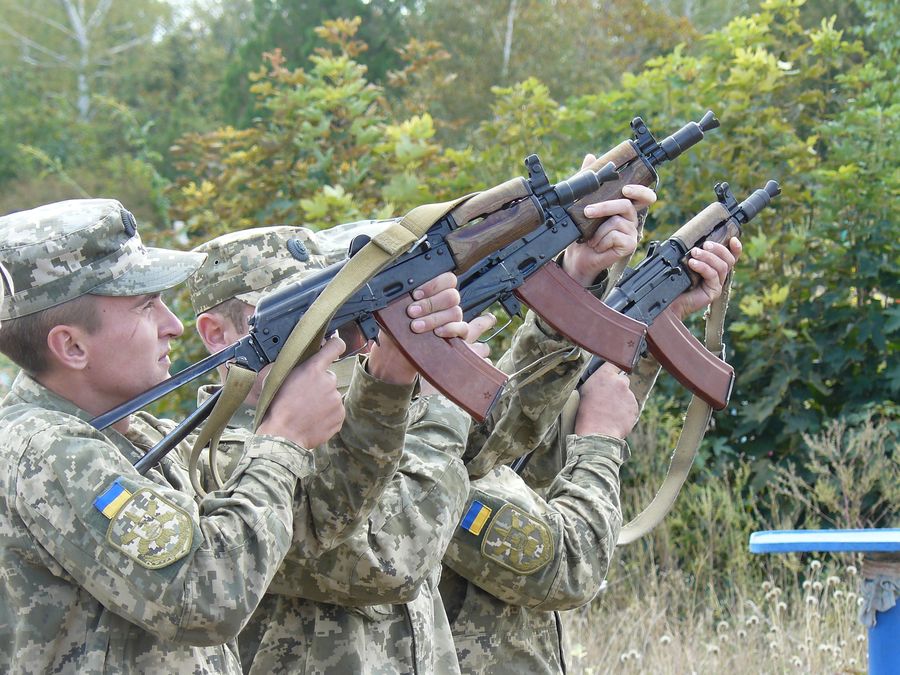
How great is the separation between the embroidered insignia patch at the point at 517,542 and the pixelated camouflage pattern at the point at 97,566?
2.82 ft

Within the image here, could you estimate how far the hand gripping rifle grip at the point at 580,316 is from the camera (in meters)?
2.85

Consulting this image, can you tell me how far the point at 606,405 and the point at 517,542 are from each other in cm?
Result: 60

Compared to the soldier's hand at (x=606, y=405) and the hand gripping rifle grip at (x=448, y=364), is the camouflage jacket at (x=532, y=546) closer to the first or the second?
the soldier's hand at (x=606, y=405)

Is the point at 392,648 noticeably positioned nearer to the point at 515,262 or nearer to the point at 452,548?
the point at 452,548

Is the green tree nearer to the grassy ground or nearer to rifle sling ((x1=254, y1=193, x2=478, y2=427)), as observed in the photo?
the grassy ground

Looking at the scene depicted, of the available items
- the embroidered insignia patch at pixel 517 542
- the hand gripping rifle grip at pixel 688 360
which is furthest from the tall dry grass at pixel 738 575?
the embroidered insignia patch at pixel 517 542

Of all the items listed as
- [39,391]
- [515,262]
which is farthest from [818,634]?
[39,391]

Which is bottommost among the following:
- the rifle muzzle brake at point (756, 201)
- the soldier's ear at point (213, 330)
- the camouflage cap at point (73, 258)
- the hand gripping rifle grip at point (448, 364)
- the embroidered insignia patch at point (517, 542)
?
the embroidered insignia patch at point (517, 542)

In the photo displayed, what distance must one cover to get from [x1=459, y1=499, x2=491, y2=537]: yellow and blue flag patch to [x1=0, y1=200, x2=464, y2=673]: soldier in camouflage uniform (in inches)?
22.2

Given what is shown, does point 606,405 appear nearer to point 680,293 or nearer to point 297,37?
point 680,293

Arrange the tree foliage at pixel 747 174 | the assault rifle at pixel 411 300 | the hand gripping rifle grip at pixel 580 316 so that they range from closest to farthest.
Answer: the assault rifle at pixel 411 300 → the hand gripping rifle grip at pixel 580 316 → the tree foliage at pixel 747 174

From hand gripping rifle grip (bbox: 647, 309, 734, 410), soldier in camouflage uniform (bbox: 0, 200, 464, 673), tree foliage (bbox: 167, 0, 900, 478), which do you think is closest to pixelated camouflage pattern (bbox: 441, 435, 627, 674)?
hand gripping rifle grip (bbox: 647, 309, 734, 410)

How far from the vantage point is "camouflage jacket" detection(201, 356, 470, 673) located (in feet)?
8.40

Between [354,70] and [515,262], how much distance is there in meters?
3.99
